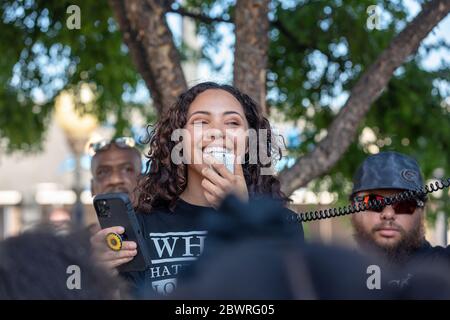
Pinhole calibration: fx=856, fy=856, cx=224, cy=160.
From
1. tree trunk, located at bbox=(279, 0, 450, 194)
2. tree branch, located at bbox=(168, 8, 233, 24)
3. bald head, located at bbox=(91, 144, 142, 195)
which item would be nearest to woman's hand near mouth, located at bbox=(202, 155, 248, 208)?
tree trunk, located at bbox=(279, 0, 450, 194)

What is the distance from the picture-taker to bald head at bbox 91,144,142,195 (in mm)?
5676

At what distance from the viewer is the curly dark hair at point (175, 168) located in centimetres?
328

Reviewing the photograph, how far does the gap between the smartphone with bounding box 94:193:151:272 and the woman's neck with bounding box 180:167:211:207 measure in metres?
0.42

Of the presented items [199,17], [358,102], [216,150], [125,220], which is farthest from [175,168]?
[199,17]

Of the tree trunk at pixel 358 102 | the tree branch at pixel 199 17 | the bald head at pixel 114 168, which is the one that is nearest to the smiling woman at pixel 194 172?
the tree trunk at pixel 358 102

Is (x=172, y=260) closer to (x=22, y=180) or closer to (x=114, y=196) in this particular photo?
(x=114, y=196)

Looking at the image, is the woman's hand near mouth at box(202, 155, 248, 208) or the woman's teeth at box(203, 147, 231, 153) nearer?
the woman's hand near mouth at box(202, 155, 248, 208)

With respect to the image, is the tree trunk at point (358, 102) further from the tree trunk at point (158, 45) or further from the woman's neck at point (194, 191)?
the woman's neck at point (194, 191)

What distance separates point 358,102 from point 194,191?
2414 mm

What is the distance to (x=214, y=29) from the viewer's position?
7473mm

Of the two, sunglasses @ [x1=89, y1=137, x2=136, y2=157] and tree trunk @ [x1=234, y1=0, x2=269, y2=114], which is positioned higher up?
tree trunk @ [x1=234, y1=0, x2=269, y2=114]

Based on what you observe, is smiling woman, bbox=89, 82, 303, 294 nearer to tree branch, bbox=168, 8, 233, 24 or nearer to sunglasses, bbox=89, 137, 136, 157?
sunglasses, bbox=89, 137, 136, 157
